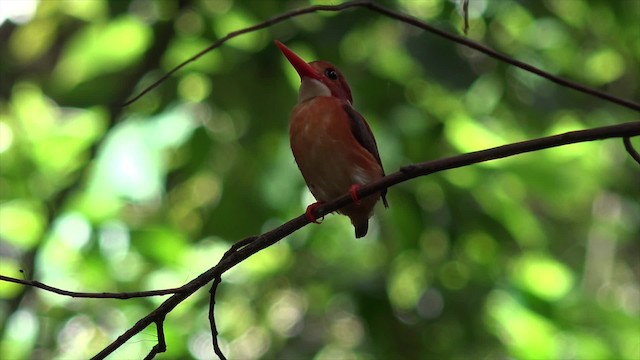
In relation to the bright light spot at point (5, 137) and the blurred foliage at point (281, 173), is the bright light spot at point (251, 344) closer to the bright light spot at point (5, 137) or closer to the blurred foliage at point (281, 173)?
the blurred foliage at point (281, 173)

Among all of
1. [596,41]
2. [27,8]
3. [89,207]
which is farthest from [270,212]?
[596,41]

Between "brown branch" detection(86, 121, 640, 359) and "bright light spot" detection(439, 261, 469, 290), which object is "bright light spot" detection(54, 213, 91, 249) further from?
"brown branch" detection(86, 121, 640, 359)

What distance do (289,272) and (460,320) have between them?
78cm

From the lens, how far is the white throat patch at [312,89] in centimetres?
224

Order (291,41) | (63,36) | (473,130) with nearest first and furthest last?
1. (291,41)
2. (473,130)
3. (63,36)

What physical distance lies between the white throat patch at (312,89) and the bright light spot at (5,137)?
3.86 feet

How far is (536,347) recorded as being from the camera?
272 cm

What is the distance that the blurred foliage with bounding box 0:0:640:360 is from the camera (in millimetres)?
2660

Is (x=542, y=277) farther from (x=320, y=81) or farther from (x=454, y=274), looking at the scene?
(x=320, y=81)

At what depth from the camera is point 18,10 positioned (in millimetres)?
2848

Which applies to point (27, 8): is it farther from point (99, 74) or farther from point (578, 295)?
point (578, 295)

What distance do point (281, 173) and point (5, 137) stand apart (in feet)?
3.29

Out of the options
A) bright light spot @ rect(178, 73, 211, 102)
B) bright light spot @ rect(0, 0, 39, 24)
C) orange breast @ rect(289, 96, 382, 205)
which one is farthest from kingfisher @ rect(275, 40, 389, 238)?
bright light spot @ rect(0, 0, 39, 24)

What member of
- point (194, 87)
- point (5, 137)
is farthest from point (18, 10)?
point (194, 87)
